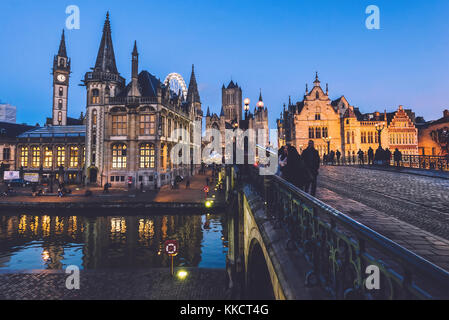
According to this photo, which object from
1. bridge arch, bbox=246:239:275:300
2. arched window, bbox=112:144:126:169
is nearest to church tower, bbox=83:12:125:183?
arched window, bbox=112:144:126:169

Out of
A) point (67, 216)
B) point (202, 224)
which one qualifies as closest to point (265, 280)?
point (202, 224)

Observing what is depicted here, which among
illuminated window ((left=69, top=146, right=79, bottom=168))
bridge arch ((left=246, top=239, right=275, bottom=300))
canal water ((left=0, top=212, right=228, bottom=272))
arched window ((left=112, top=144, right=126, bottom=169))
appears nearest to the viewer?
bridge arch ((left=246, top=239, right=275, bottom=300))

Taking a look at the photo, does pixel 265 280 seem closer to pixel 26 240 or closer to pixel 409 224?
pixel 409 224

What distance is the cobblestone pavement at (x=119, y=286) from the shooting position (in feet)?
36.8

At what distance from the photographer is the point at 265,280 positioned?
948 cm

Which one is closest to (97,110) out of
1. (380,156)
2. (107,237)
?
(107,237)

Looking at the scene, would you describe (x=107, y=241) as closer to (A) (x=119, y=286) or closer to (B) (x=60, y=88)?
(A) (x=119, y=286)

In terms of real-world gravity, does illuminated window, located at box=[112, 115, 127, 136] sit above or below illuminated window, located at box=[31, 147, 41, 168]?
above

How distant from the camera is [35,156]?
47156 mm

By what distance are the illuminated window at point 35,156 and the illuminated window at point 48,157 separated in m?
1.50

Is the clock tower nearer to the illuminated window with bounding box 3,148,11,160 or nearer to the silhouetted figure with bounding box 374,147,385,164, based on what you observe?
the illuminated window with bounding box 3,148,11,160

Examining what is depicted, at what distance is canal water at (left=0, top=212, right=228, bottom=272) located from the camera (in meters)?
15.6

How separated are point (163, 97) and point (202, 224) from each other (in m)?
23.8

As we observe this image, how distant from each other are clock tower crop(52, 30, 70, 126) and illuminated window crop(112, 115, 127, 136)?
4185 centimetres
